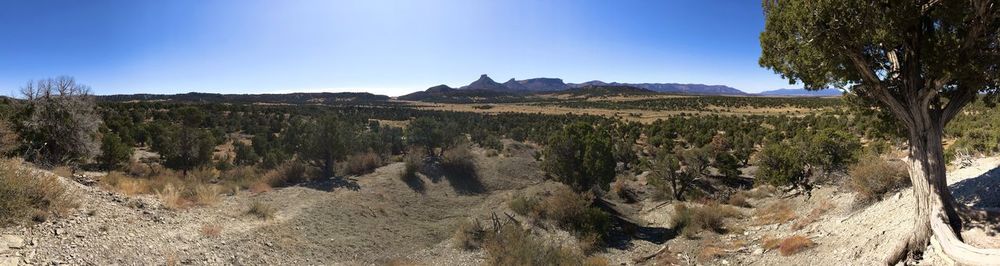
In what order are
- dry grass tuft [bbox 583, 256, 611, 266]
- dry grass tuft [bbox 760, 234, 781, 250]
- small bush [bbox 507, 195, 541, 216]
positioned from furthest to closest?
small bush [bbox 507, 195, 541, 216] < dry grass tuft [bbox 583, 256, 611, 266] < dry grass tuft [bbox 760, 234, 781, 250]

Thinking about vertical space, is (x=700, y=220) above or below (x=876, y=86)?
below

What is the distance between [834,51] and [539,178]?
20220 mm

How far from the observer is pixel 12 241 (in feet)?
30.2

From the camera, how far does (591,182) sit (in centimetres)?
2044

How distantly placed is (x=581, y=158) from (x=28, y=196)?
17534mm

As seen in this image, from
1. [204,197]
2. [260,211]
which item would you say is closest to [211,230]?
[260,211]

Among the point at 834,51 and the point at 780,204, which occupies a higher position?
the point at 834,51

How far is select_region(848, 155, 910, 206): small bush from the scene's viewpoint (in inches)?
529

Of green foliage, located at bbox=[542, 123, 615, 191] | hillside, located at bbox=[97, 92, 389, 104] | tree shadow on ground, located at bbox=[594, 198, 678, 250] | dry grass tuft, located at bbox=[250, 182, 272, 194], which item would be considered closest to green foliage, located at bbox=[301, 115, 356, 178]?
dry grass tuft, located at bbox=[250, 182, 272, 194]

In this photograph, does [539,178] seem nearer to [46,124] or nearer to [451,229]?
[451,229]

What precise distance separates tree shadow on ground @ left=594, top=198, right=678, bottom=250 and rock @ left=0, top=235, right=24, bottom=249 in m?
15.2

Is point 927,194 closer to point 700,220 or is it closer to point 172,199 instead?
point 700,220

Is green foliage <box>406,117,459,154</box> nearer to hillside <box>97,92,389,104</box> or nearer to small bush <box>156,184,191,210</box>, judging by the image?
small bush <box>156,184,191,210</box>

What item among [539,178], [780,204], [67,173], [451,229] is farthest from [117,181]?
[780,204]
